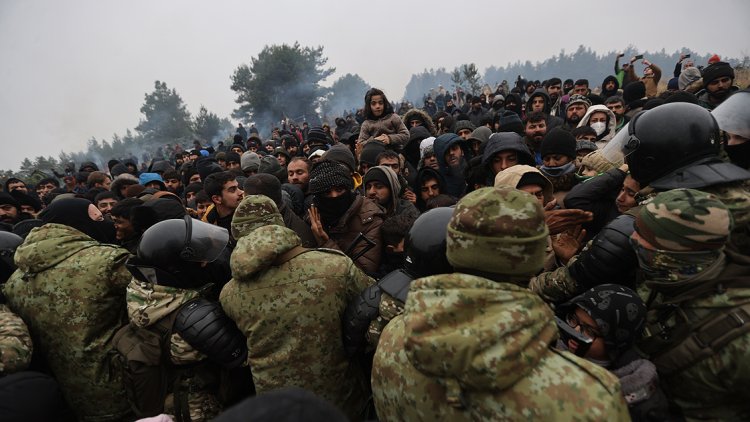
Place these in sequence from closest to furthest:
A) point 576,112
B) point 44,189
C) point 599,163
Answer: point 599,163 < point 576,112 < point 44,189

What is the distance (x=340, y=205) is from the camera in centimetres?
355

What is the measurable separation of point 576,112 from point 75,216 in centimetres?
774

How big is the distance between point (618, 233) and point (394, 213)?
6.85 feet

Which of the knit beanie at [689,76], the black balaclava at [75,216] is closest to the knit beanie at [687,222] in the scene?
the black balaclava at [75,216]

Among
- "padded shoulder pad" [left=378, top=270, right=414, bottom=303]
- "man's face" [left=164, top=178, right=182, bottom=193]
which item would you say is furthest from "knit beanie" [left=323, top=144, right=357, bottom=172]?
"man's face" [left=164, top=178, right=182, bottom=193]

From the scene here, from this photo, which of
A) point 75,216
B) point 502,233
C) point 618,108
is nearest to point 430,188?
point 502,233

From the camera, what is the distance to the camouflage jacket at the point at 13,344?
2104 mm

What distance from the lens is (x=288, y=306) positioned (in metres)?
2.07

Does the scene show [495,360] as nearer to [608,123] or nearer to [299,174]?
[299,174]

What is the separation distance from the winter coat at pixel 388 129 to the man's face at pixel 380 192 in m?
2.23

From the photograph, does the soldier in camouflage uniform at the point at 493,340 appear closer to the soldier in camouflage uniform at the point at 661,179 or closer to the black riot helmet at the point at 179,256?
the soldier in camouflage uniform at the point at 661,179

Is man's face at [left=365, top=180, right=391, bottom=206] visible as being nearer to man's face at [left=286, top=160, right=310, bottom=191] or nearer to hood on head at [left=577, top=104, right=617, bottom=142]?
man's face at [left=286, top=160, right=310, bottom=191]

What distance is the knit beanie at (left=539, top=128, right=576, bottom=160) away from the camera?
11.5 ft

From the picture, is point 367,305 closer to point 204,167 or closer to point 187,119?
point 204,167
